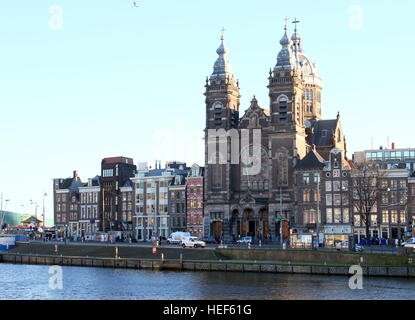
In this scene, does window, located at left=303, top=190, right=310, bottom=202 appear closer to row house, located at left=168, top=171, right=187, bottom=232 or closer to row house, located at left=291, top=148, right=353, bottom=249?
row house, located at left=291, top=148, right=353, bottom=249

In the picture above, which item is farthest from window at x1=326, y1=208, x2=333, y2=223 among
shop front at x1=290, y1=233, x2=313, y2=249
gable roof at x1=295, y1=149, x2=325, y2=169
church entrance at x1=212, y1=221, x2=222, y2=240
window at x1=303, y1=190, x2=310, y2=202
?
church entrance at x1=212, y1=221, x2=222, y2=240

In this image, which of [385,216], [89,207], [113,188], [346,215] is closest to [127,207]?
[113,188]

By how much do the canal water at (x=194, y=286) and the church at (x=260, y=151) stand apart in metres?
45.4

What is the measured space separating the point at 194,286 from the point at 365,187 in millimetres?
48208

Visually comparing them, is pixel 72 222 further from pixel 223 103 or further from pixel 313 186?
pixel 313 186

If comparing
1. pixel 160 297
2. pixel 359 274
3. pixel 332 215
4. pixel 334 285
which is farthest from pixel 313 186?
pixel 160 297

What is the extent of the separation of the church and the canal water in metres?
45.4

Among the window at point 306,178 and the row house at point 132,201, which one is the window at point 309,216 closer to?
the window at point 306,178

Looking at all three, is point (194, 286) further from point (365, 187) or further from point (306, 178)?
point (306, 178)

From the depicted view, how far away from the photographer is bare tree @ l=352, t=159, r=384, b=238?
117 meters

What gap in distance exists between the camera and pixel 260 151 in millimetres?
141500
